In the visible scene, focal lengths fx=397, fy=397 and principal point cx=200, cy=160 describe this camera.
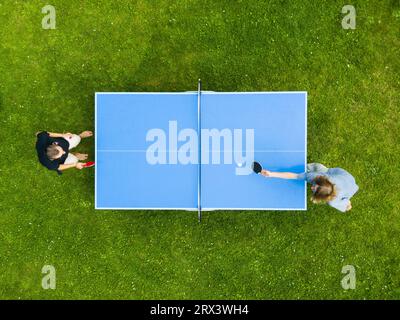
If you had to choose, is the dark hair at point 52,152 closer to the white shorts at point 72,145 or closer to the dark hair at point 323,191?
the white shorts at point 72,145

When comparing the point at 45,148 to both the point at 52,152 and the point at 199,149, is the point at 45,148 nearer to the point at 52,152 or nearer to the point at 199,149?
the point at 52,152

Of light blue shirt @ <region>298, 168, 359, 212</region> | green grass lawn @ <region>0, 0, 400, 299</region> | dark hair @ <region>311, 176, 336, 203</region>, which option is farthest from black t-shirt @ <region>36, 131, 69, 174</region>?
dark hair @ <region>311, 176, 336, 203</region>

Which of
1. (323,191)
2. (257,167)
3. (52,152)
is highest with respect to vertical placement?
(52,152)

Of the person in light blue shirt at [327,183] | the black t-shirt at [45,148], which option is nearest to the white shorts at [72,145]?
the black t-shirt at [45,148]

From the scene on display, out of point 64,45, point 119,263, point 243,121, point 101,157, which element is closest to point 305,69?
point 243,121

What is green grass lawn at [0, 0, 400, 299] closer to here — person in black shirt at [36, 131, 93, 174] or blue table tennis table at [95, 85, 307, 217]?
person in black shirt at [36, 131, 93, 174]

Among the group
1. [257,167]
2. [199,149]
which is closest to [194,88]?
[199,149]
